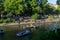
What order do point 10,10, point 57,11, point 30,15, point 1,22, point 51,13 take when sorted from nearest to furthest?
point 1,22
point 10,10
point 30,15
point 51,13
point 57,11

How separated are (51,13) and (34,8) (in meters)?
13.2

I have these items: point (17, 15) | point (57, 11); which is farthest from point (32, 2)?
point (57, 11)

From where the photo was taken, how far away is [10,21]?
80.9 m

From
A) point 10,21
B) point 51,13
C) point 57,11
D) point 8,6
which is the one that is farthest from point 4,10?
point 57,11

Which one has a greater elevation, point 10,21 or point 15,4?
point 15,4

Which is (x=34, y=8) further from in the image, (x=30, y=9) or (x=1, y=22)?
(x=1, y=22)

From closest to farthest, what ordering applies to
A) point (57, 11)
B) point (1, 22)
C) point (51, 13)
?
1. point (1, 22)
2. point (51, 13)
3. point (57, 11)

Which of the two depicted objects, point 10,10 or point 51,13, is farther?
point 51,13

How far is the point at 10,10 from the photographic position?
8906cm

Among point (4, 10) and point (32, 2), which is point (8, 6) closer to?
point (4, 10)

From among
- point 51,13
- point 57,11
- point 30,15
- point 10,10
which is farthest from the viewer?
point 57,11

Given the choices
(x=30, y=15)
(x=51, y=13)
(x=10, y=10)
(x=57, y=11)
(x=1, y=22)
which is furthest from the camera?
(x=57, y=11)

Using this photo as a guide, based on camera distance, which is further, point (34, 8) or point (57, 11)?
point (57, 11)

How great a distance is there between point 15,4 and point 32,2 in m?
12.0
